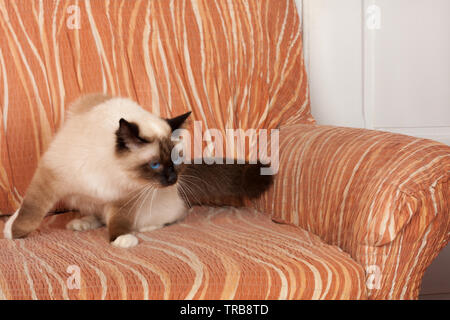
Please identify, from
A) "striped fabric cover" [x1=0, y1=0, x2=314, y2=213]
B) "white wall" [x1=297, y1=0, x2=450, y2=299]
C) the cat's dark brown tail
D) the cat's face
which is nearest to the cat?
the cat's face

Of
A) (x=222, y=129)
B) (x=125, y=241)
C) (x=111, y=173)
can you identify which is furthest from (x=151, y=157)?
(x=222, y=129)

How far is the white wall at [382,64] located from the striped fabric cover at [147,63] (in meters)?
0.32

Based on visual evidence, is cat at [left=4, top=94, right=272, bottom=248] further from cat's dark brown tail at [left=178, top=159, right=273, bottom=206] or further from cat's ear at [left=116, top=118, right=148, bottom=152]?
cat's dark brown tail at [left=178, top=159, right=273, bottom=206]

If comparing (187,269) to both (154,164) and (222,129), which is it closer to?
(154,164)

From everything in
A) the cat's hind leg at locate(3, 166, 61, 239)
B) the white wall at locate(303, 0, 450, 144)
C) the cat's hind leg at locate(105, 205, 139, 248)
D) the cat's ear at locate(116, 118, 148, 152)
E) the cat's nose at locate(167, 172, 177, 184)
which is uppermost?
the white wall at locate(303, 0, 450, 144)

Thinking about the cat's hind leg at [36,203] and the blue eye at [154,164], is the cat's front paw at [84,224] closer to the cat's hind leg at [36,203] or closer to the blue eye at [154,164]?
the cat's hind leg at [36,203]

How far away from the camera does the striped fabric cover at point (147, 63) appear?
66.0 inches

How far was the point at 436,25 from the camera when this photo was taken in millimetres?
2184

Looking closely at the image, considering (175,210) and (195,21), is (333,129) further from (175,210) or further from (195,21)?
(195,21)

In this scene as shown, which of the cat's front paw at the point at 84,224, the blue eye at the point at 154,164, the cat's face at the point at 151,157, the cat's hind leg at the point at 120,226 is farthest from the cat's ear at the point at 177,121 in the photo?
the cat's front paw at the point at 84,224

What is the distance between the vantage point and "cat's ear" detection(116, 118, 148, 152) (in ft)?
4.26

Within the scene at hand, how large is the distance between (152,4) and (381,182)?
3.67 ft

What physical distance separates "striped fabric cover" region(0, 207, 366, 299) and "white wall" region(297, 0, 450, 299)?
1.10m

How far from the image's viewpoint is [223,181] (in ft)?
5.39
